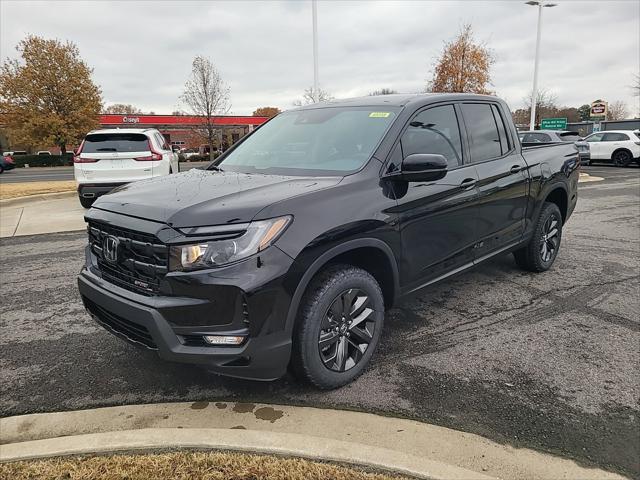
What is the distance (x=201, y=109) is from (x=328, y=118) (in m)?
31.8

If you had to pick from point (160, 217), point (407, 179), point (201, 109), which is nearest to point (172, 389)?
point (160, 217)

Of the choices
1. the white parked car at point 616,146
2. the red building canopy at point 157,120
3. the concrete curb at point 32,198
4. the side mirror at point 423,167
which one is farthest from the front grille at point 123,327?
the red building canopy at point 157,120

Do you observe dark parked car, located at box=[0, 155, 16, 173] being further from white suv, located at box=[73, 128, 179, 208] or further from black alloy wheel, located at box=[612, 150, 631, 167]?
black alloy wheel, located at box=[612, 150, 631, 167]

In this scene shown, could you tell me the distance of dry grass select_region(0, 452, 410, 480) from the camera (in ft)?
7.11

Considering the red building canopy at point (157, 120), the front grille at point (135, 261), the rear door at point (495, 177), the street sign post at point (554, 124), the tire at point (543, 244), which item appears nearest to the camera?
the front grille at point (135, 261)

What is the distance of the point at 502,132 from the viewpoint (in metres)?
4.56

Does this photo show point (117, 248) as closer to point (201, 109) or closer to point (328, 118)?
point (328, 118)

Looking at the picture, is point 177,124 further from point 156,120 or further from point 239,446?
point 239,446

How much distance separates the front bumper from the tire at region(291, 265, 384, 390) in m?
0.17

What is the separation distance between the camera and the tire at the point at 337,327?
269cm

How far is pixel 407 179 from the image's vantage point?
3152 mm

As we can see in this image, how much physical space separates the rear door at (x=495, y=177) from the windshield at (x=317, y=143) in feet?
3.40

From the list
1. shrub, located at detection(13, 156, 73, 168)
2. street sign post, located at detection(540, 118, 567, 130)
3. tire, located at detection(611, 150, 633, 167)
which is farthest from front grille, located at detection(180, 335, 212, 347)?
shrub, located at detection(13, 156, 73, 168)

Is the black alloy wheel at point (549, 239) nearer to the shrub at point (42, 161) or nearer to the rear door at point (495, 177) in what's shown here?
the rear door at point (495, 177)
